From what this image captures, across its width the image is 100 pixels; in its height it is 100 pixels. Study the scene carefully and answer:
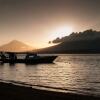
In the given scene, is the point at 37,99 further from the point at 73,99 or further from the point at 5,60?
the point at 5,60

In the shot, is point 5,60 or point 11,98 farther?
point 5,60

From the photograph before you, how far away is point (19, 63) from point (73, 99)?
2971 inches

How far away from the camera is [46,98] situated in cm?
1844

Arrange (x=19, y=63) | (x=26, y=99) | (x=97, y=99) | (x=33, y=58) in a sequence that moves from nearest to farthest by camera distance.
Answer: (x=26, y=99)
(x=97, y=99)
(x=33, y=58)
(x=19, y=63)

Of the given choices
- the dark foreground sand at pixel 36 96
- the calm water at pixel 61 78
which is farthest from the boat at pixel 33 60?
the dark foreground sand at pixel 36 96

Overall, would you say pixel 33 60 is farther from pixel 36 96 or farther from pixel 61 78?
pixel 36 96

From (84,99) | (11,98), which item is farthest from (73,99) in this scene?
(11,98)

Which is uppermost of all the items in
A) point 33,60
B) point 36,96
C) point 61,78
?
point 33,60

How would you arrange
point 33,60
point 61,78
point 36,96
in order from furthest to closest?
point 33,60, point 61,78, point 36,96

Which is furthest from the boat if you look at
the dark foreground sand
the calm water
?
the dark foreground sand

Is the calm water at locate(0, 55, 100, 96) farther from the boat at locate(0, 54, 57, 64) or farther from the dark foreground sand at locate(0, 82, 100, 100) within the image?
the boat at locate(0, 54, 57, 64)

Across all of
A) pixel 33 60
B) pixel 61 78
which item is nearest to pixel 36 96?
pixel 61 78

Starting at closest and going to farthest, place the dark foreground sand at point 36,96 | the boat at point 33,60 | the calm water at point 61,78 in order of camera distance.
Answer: the dark foreground sand at point 36,96 → the calm water at point 61,78 → the boat at point 33,60

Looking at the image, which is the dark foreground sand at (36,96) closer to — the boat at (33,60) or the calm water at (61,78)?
the calm water at (61,78)
